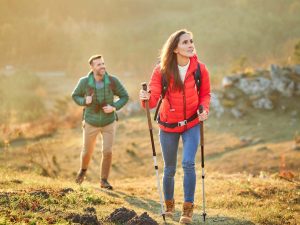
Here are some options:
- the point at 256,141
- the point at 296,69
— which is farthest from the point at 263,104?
the point at 256,141

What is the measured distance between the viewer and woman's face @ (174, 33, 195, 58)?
7.37 metres

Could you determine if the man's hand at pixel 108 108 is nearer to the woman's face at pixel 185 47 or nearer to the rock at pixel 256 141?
the woman's face at pixel 185 47

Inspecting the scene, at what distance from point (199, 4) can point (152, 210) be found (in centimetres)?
6502

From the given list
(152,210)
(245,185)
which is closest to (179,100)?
(152,210)

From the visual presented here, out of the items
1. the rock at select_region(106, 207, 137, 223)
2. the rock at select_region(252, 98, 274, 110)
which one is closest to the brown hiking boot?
the rock at select_region(106, 207, 137, 223)

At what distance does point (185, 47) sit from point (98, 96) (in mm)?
3615

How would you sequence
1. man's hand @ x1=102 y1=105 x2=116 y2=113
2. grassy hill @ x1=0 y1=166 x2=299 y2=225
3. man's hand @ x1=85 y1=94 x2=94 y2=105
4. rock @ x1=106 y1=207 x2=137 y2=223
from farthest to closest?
1. man's hand @ x1=102 y1=105 x2=116 y2=113
2. man's hand @ x1=85 y1=94 x2=94 y2=105
3. grassy hill @ x1=0 y1=166 x2=299 y2=225
4. rock @ x1=106 y1=207 x2=137 y2=223

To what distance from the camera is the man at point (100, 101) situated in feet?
34.5

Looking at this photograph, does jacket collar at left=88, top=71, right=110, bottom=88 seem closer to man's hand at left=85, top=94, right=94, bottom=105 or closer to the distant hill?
man's hand at left=85, top=94, right=94, bottom=105

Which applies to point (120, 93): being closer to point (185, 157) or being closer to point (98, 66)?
point (98, 66)

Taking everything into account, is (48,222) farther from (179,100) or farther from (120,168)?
(120,168)

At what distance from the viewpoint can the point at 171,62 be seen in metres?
7.47

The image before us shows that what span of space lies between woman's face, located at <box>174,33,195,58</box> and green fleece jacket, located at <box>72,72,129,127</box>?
342cm

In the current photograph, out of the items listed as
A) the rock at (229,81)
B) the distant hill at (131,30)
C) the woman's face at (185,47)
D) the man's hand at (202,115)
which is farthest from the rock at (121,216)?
the distant hill at (131,30)
